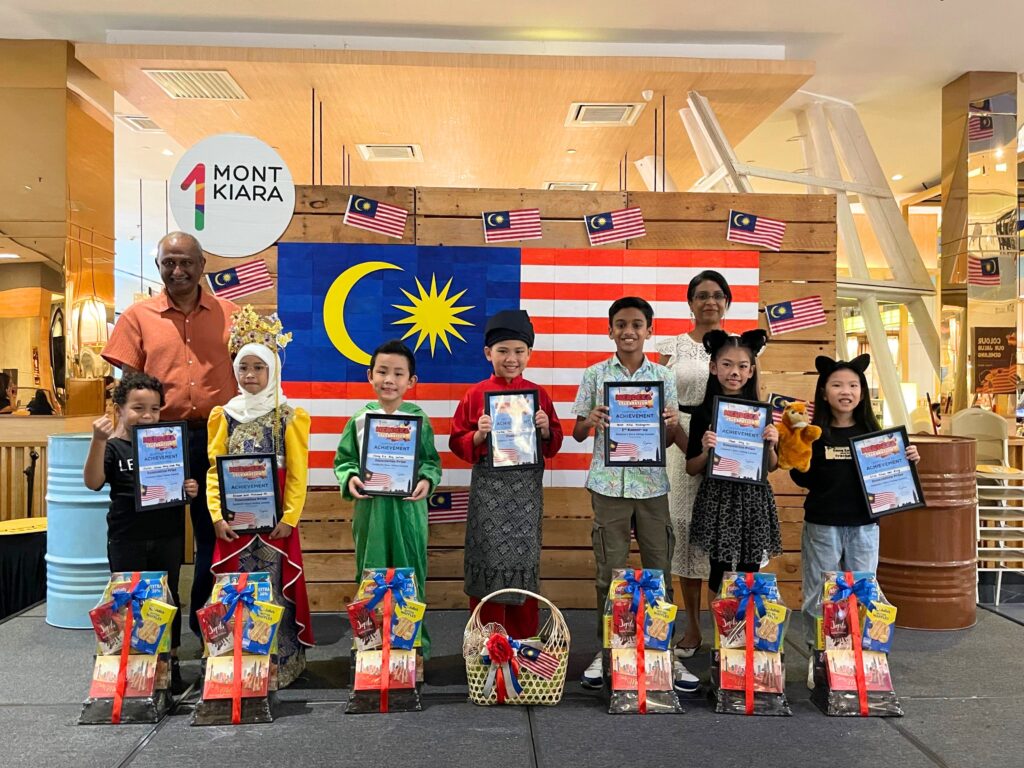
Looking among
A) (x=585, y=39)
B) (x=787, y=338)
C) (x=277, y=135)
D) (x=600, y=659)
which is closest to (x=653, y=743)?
(x=600, y=659)

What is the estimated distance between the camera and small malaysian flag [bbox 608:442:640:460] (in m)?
3.14

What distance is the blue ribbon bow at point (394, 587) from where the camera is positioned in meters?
2.99

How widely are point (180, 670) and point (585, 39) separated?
4807 millimetres

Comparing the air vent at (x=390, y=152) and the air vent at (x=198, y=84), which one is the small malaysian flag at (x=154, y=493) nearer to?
the air vent at (x=198, y=84)

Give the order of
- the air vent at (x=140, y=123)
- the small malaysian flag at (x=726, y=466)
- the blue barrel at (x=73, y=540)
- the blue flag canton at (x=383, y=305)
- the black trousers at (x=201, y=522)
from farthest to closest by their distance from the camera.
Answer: the air vent at (x=140, y=123) → the blue flag canton at (x=383, y=305) → the blue barrel at (x=73, y=540) → the black trousers at (x=201, y=522) → the small malaysian flag at (x=726, y=466)

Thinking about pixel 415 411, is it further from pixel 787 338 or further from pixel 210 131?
pixel 210 131

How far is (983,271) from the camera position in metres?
6.58

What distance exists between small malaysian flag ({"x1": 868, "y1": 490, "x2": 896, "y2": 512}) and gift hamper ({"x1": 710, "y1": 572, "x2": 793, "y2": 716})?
547 millimetres

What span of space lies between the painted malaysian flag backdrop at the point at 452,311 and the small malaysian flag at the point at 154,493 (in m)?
1.34

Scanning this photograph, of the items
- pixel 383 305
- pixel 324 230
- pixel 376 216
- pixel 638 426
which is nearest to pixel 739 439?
pixel 638 426

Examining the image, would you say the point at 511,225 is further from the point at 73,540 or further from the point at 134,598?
the point at 73,540

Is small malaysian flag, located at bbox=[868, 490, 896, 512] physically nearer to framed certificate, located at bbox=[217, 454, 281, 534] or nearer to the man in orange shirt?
framed certificate, located at bbox=[217, 454, 281, 534]

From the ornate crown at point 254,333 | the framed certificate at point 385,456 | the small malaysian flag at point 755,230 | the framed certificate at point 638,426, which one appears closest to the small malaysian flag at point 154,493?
the ornate crown at point 254,333

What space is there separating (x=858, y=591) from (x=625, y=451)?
1.04m
